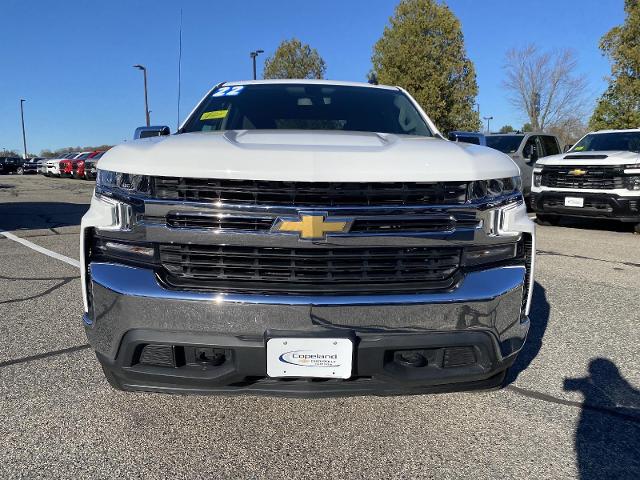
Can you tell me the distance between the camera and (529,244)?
7.68 ft

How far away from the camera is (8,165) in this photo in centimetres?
4138

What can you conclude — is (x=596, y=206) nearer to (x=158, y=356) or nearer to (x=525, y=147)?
(x=525, y=147)

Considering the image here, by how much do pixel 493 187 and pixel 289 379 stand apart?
3.85 feet

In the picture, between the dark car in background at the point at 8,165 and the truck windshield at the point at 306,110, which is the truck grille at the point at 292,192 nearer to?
the truck windshield at the point at 306,110

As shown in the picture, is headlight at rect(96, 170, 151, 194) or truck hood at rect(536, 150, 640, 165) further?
→ truck hood at rect(536, 150, 640, 165)

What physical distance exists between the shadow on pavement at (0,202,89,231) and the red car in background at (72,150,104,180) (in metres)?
13.5

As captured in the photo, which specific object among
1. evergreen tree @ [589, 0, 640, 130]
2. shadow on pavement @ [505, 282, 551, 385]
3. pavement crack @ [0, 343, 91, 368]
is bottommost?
pavement crack @ [0, 343, 91, 368]

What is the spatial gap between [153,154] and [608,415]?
2.47 meters

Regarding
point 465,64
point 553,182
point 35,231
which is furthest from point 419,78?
point 35,231

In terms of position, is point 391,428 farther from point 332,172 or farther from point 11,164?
point 11,164

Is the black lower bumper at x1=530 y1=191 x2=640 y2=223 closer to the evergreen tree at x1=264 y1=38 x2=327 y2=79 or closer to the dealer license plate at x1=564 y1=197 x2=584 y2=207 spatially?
Result: the dealer license plate at x1=564 y1=197 x2=584 y2=207

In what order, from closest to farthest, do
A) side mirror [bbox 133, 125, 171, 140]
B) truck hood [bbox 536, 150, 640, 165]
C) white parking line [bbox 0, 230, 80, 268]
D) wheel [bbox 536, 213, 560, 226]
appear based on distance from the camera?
1. side mirror [bbox 133, 125, 171, 140]
2. white parking line [bbox 0, 230, 80, 268]
3. truck hood [bbox 536, 150, 640, 165]
4. wheel [bbox 536, 213, 560, 226]

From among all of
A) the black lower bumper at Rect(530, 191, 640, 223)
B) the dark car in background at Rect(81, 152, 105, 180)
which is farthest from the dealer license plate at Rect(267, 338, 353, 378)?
the dark car in background at Rect(81, 152, 105, 180)

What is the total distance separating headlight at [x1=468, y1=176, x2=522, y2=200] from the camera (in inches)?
87.1
